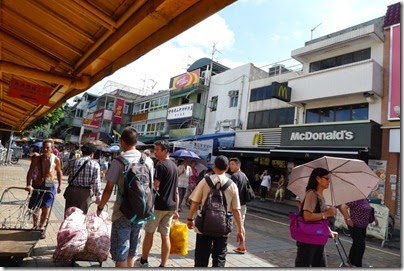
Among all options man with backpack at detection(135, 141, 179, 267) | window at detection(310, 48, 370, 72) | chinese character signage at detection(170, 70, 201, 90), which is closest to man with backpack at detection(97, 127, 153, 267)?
man with backpack at detection(135, 141, 179, 267)

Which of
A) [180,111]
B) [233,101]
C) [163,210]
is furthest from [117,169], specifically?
[180,111]

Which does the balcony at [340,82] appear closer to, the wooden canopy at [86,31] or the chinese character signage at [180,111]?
the chinese character signage at [180,111]

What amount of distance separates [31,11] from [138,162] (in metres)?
1.97

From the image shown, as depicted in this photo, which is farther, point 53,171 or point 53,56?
point 53,171

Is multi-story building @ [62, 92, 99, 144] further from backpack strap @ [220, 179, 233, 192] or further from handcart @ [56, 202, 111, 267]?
backpack strap @ [220, 179, 233, 192]

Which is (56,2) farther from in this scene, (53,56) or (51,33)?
(53,56)

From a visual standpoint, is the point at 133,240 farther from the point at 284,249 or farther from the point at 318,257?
the point at 284,249

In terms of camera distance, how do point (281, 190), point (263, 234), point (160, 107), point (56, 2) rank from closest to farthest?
point (56, 2) → point (263, 234) → point (281, 190) → point (160, 107)

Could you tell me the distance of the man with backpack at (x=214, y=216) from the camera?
3.55 metres

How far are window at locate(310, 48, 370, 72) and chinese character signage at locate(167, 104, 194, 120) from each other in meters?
11.6

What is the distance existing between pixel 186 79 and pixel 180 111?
10.3 feet

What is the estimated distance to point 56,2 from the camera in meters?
2.91

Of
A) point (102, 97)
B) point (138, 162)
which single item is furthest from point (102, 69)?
point (102, 97)

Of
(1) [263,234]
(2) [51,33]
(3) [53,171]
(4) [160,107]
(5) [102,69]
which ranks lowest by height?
(1) [263,234]
